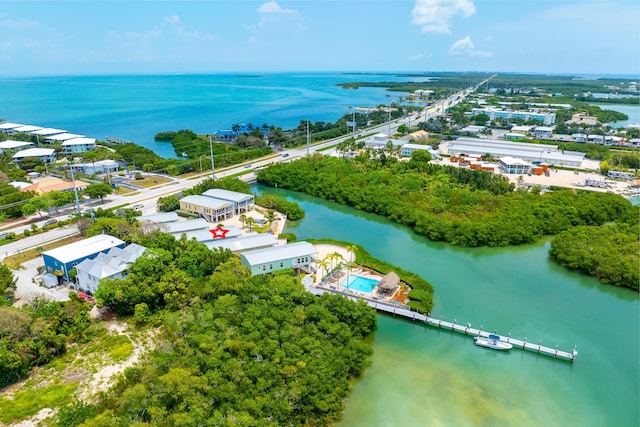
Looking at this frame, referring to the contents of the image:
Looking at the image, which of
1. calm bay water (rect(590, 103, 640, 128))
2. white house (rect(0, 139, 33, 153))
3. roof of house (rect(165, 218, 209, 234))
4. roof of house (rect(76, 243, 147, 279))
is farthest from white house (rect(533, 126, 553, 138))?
white house (rect(0, 139, 33, 153))

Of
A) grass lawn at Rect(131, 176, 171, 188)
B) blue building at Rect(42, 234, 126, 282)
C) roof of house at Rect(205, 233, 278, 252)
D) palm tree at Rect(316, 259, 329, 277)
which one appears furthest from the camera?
grass lawn at Rect(131, 176, 171, 188)

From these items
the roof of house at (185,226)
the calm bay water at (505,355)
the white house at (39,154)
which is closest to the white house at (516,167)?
the calm bay water at (505,355)

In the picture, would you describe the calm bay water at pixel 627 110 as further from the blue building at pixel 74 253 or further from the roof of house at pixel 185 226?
the blue building at pixel 74 253

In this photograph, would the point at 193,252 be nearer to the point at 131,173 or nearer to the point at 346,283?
the point at 346,283

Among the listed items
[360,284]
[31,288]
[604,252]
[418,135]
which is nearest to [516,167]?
[418,135]

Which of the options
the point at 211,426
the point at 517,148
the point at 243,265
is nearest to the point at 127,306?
the point at 243,265

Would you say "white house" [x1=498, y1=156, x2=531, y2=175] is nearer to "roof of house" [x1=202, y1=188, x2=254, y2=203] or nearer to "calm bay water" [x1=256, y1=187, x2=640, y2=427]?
"calm bay water" [x1=256, y1=187, x2=640, y2=427]
